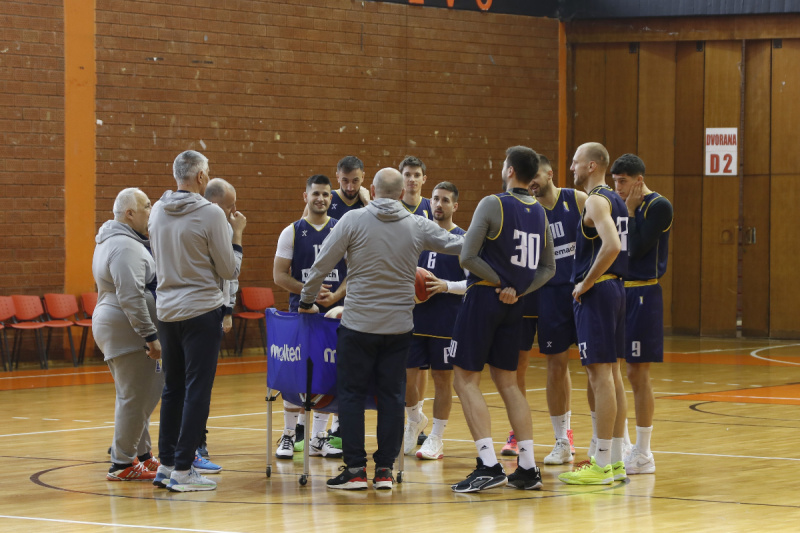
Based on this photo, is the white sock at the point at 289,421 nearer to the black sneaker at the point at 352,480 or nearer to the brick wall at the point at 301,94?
the black sneaker at the point at 352,480

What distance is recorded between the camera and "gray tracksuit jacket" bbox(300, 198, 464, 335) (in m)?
6.46

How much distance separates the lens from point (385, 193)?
259 inches

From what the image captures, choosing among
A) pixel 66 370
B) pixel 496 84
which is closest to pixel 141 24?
pixel 66 370

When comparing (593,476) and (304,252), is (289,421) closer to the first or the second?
(304,252)

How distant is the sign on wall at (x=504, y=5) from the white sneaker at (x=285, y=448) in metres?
9.96

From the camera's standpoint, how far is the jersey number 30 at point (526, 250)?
6539 millimetres

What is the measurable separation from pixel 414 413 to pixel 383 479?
60.1 inches

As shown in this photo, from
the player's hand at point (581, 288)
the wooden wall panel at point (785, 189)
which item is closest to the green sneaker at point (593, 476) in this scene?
the player's hand at point (581, 288)

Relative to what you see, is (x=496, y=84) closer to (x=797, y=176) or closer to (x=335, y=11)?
(x=335, y=11)

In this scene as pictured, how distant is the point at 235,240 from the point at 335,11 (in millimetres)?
8646

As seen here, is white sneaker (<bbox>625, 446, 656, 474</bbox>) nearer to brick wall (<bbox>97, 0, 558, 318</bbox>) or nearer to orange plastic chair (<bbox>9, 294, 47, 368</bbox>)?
orange plastic chair (<bbox>9, 294, 47, 368</bbox>)

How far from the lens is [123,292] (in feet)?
21.6

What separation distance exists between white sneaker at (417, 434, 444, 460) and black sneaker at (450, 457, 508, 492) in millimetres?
1112

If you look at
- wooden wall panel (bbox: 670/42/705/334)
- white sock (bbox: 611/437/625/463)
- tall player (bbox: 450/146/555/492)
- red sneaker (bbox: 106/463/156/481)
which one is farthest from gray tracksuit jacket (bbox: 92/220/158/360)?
wooden wall panel (bbox: 670/42/705/334)
